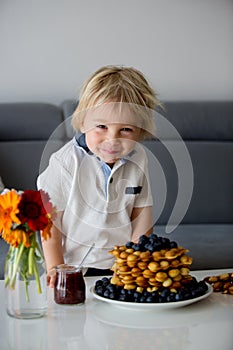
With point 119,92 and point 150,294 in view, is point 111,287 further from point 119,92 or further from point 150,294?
point 119,92

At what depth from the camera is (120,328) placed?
1.28 m

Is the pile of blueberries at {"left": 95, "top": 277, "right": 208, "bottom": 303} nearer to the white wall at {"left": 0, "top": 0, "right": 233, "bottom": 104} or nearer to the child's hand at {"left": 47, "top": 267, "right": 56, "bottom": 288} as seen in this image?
the child's hand at {"left": 47, "top": 267, "right": 56, "bottom": 288}

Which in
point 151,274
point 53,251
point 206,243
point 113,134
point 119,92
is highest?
point 119,92

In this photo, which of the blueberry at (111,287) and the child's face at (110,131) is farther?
the child's face at (110,131)

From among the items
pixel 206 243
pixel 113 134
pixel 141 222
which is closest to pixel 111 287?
pixel 113 134

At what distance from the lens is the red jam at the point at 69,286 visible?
1.40 meters

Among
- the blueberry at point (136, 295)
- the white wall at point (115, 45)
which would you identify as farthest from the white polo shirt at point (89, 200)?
the white wall at point (115, 45)

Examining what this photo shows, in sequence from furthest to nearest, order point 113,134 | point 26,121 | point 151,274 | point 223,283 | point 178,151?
point 178,151, point 26,121, point 113,134, point 223,283, point 151,274

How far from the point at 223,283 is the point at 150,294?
0.85 feet

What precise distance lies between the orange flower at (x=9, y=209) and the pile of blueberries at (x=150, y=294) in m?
0.28

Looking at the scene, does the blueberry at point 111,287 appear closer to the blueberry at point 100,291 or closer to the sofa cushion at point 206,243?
the blueberry at point 100,291

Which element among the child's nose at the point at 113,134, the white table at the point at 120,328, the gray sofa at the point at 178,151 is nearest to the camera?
the white table at the point at 120,328

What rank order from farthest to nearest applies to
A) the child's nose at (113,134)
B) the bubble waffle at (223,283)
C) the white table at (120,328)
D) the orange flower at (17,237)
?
1. the child's nose at (113,134)
2. the bubble waffle at (223,283)
3. the orange flower at (17,237)
4. the white table at (120,328)

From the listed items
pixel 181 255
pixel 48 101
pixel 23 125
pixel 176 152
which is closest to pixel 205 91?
pixel 176 152
